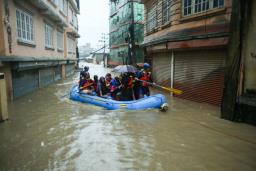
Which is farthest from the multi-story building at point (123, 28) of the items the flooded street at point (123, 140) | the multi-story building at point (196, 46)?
the flooded street at point (123, 140)

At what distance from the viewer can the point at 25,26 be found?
11.0 meters

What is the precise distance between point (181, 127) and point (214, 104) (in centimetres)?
312

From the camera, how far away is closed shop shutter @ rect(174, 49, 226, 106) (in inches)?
359

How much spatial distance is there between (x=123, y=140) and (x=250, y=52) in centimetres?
466

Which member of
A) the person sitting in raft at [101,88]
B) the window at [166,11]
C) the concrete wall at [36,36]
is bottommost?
the person sitting in raft at [101,88]

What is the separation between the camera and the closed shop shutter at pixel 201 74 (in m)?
9.11

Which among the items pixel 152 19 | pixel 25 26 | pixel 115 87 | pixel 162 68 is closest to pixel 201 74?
pixel 162 68

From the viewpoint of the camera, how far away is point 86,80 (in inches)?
426

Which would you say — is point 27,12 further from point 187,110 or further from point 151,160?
point 151,160

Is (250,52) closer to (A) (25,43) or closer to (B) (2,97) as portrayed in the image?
(B) (2,97)

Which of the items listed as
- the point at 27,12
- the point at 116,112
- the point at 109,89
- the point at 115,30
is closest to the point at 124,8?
the point at 115,30

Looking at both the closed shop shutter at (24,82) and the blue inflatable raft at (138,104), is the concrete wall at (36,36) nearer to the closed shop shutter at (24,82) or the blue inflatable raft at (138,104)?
the closed shop shutter at (24,82)

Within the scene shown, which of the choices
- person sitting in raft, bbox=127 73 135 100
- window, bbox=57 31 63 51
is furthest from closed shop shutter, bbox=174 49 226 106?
window, bbox=57 31 63 51

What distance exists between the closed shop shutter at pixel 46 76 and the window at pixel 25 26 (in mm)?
2791
